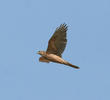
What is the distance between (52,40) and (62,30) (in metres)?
0.83

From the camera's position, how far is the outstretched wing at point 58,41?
11.5 m

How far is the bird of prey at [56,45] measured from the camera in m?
11.4

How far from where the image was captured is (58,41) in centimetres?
1155

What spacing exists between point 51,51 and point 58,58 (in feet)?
2.56

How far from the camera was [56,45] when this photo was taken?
11680mm

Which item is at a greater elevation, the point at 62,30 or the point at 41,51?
the point at 62,30

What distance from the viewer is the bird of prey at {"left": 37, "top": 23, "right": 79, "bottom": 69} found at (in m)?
11.4

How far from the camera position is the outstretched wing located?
37.7 ft

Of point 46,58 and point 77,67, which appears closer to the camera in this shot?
point 77,67

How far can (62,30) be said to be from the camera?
1165cm

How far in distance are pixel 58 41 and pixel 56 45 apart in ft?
0.92

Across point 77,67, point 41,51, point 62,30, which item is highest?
point 62,30

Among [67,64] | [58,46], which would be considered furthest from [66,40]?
[67,64]

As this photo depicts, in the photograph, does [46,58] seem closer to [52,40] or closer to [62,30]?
[52,40]
